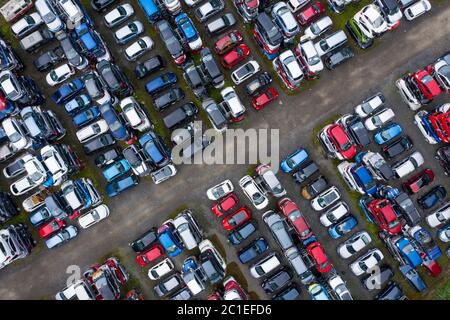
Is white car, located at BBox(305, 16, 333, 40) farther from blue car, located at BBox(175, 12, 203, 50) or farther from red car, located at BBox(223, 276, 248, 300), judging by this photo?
red car, located at BBox(223, 276, 248, 300)

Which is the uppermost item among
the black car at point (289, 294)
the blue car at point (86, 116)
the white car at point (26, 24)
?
the white car at point (26, 24)

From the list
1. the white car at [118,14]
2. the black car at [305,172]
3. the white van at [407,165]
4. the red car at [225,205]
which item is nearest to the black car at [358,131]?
the white van at [407,165]

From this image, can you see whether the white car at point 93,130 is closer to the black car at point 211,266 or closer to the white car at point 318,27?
the black car at point 211,266

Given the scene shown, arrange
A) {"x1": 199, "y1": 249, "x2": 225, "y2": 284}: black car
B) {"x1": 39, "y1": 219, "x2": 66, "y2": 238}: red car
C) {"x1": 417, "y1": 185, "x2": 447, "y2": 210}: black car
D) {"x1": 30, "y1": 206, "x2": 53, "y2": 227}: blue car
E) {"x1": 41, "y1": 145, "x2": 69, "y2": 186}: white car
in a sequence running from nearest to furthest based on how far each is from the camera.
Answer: {"x1": 41, "y1": 145, "x2": 69, "y2": 186}: white car, {"x1": 199, "y1": 249, "x2": 225, "y2": 284}: black car, {"x1": 30, "y1": 206, "x2": 53, "y2": 227}: blue car, {"x1": 39, "y1": 219, "x2": 66, "y2": 238}: red car, {"x1": 417, "y1": 185, "x2": 447, "y2": 210}: black car

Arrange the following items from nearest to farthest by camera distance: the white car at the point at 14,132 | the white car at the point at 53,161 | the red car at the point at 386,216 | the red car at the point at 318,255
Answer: the white car at the point at 53,161, the white car at the point at 14,132, the red car at the point at 386,216, the red car at the point at 318,255

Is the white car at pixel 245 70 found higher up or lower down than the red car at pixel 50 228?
higher up

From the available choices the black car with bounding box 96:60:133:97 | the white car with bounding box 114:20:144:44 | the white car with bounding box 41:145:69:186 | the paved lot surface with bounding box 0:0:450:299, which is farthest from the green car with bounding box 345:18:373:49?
the white car with bounding box 41:145:69:186

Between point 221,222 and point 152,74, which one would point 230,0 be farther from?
point 221,222
